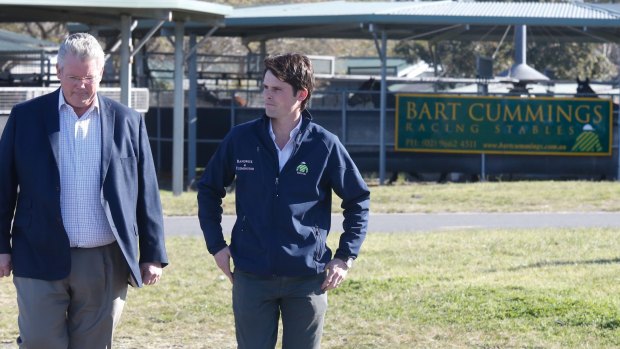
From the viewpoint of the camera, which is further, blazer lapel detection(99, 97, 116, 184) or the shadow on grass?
the shadow on grass

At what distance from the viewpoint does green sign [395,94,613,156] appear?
2194 centimetres

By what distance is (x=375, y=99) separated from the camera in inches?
931

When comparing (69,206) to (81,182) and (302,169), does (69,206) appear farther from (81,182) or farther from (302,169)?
(302,169)

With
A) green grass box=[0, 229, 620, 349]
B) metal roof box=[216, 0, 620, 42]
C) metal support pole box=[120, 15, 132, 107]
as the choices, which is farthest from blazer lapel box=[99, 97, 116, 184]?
metal roof box=[216, 0, 620, 42]

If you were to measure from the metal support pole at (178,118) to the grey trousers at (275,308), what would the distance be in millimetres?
14393

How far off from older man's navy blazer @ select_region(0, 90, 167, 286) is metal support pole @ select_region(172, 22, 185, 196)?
46.8 feet

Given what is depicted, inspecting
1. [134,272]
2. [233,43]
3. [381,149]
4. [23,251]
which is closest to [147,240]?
[134,272]

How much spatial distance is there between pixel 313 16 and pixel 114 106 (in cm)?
1814

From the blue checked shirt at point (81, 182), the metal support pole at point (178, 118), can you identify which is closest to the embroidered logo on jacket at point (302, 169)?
the blue checked shirt at point (81, 182)

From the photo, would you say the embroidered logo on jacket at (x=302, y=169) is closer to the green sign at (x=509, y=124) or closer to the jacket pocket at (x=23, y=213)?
the jacket pocket at (x=23, y=213)

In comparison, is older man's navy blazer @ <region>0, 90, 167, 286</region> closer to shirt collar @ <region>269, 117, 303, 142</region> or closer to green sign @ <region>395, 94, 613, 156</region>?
shirt collar @ <region>269, 117, 303, 142</region>

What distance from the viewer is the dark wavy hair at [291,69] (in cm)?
520

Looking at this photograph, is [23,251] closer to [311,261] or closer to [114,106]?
[114,106]

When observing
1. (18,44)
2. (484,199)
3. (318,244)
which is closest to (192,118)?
(484,199)
